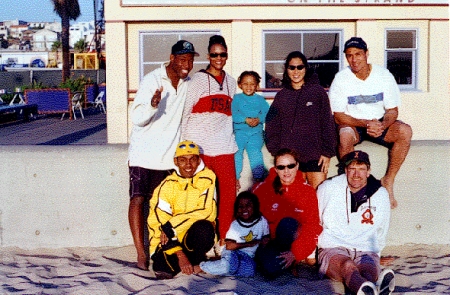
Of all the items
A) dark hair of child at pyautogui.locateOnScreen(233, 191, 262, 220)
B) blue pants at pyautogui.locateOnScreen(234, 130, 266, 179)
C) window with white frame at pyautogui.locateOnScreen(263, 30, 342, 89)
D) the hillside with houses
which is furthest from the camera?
the hillside with houses

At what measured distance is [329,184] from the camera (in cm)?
554

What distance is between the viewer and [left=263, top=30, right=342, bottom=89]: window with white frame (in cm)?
1452

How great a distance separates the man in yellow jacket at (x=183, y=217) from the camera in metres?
5.43

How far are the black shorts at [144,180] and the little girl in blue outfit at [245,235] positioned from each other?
2.52ft

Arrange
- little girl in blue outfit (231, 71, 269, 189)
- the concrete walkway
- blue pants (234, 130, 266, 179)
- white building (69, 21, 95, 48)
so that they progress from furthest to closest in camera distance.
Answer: white building (69, 21, 95, 48) < the concrete walkway < blue pants (234, 130, 266, 179) < little girl in blue outfit (231, 71, 269, 189)

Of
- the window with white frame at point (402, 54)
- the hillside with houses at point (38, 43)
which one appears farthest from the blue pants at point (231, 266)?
the hillside with houses at point (38, 43)

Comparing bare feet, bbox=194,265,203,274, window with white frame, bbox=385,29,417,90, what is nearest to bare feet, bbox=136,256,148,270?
bare feet, bbox=194,265,203,274

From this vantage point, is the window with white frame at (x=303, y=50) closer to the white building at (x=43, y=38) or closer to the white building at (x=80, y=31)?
the white building at (x=80, y=31)

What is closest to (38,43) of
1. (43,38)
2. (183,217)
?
(43,38)

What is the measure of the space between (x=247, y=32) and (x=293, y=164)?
9.13m

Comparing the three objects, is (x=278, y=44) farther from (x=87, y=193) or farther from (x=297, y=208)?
(x=297, y=208)

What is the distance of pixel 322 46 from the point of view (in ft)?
48.0

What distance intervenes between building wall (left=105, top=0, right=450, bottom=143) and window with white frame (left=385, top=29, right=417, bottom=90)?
0.15 m

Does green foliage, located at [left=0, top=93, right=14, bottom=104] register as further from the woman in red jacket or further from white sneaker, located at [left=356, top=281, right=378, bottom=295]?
white sneaker, located at [left=356, top=281, right=378, bottom=295]
